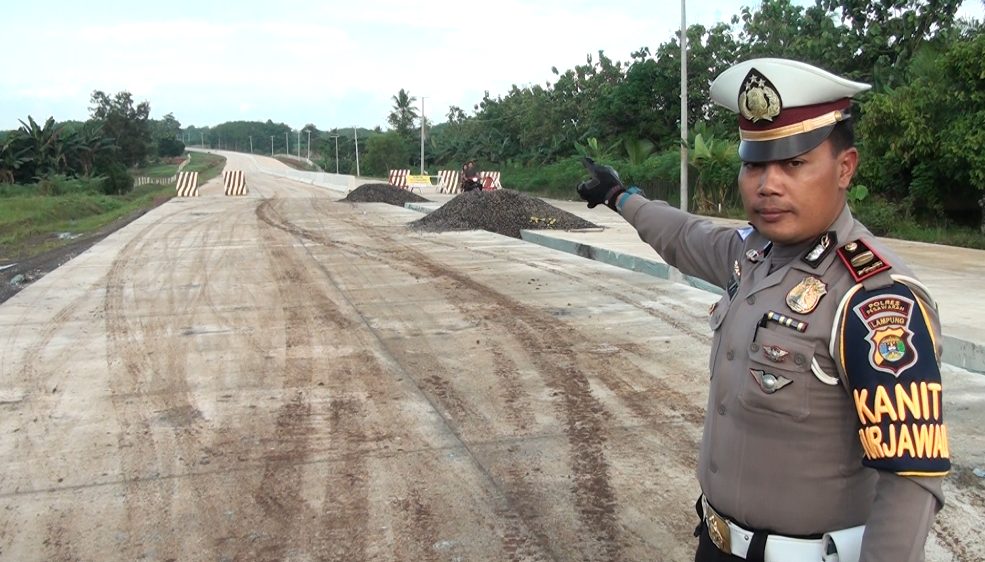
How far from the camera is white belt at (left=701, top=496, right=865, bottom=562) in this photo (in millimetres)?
1687

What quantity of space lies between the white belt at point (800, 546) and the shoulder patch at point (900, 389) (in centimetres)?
22

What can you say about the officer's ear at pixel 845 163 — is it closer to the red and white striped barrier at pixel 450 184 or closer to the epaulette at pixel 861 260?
the epaulette at pixel 861 260

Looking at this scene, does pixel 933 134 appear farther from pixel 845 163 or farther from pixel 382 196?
pixel 382 196

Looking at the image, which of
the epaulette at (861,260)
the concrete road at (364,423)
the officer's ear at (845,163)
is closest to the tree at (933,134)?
the concrete road at (364,423)

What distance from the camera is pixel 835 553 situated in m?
1.70

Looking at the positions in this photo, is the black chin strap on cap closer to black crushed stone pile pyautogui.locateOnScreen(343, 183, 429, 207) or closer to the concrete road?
the concrete road

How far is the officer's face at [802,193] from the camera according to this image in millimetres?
1726

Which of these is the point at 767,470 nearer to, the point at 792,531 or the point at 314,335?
the point at 792,531

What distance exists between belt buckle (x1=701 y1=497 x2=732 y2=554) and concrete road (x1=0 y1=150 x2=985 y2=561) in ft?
5.65

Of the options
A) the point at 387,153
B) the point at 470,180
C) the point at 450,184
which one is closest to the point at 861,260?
the point at 470,180

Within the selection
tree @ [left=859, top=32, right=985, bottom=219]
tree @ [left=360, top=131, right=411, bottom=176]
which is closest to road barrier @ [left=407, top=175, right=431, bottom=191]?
tree @ [left=859, top=32, right=985, bottom=219]

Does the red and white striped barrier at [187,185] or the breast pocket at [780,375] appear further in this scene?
the red and white striped barrier at [187,185]

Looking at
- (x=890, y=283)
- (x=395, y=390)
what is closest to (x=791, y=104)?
(x=890, y=283)

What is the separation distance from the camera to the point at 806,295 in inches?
66.9
